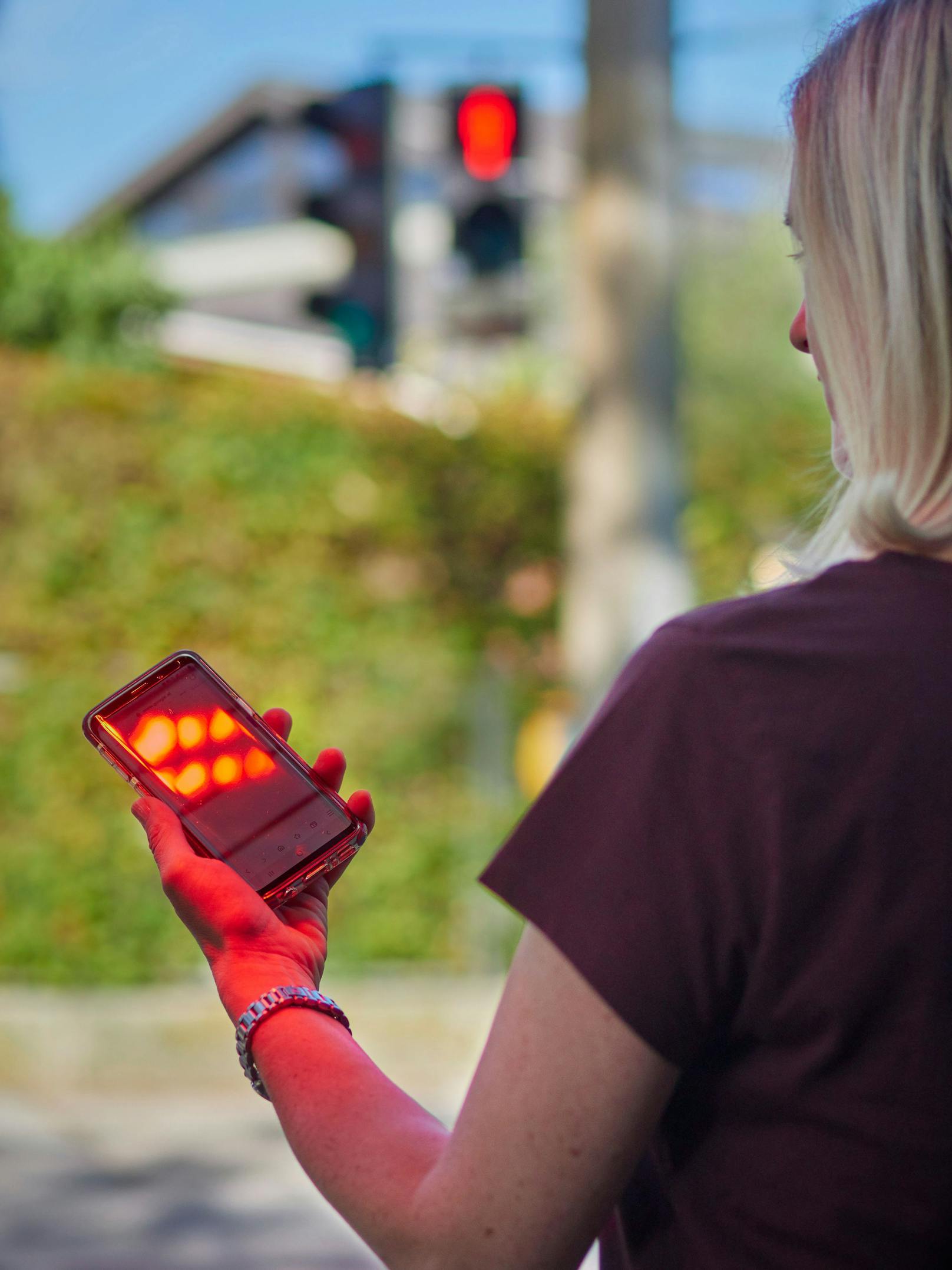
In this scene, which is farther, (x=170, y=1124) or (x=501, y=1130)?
(x=170, y=1124)

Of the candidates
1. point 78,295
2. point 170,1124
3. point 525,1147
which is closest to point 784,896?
point 525,1147

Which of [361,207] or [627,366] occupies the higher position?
[361,207]

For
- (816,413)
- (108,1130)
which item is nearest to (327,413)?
(108,1130)

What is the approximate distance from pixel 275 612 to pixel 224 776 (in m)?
6.05

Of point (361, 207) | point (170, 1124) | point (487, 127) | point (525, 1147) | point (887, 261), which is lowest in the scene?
point (170, 1124)

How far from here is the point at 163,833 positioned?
4.00 feet

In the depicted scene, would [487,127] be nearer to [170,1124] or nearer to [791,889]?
[170,1124]

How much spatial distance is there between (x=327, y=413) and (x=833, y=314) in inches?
270

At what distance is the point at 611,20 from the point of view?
14.7 ft

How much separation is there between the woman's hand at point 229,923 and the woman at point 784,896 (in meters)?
0.22

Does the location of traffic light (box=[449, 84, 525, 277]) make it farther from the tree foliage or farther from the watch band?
the watch band

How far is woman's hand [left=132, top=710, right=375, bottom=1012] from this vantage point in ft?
3.75

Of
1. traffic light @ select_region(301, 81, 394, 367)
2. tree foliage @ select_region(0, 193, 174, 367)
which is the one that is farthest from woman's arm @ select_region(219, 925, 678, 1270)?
tree foliage @ select_region(0, 193, 174, 367)

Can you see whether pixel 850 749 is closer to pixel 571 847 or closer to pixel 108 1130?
pixel 571 847
